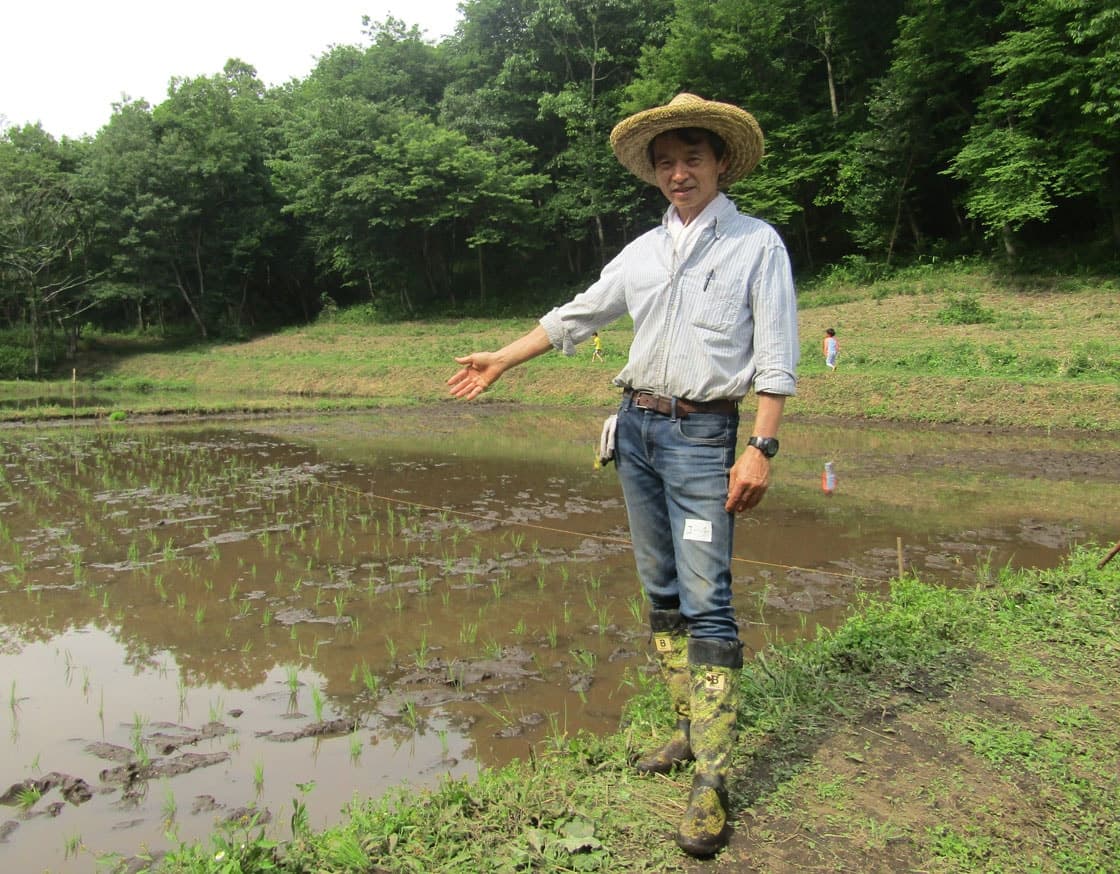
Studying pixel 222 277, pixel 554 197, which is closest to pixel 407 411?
pixel 554 197

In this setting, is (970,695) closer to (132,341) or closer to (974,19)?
(974,19)

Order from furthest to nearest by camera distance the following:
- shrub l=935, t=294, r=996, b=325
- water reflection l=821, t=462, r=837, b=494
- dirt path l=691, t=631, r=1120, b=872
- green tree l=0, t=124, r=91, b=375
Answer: green tree l=0, t=124, r=91, b=375, shrub l=935, t=294, r=996, b=325, water reflection l=821, t=462, r=837, b=494, dirt path l=691, t=631, r=1120, b=872

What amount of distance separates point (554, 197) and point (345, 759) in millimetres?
31205

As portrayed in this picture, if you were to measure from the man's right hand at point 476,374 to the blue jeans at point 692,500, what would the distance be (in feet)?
1.65

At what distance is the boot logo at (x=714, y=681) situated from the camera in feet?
7.15

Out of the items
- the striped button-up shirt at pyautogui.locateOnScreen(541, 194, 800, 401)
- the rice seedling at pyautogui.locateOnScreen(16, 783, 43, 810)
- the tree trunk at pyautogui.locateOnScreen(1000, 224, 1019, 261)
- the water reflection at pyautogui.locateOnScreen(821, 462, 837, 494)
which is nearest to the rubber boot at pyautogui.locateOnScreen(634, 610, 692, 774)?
the striped button-up shirt at pyautogui.locateOnScreen(541, 194, 800, 401)

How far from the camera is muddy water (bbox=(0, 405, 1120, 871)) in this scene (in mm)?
3041

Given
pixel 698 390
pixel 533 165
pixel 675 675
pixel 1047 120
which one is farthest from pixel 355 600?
pixel 533 165

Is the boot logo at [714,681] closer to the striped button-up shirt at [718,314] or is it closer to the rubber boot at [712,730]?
the rubber boot at [712,730]

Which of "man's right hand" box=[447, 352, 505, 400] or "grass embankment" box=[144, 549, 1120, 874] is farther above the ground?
"man's right hand" box=[447, 352, 505, 400]

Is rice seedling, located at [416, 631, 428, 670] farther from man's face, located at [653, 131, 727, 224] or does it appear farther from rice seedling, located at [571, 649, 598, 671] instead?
man's face, located at [653, 131, 727, 224]

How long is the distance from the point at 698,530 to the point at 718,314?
0.63 m

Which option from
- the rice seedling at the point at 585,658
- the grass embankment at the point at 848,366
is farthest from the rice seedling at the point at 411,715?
the grass embankment at the point at 848,366

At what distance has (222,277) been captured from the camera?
119 feet
